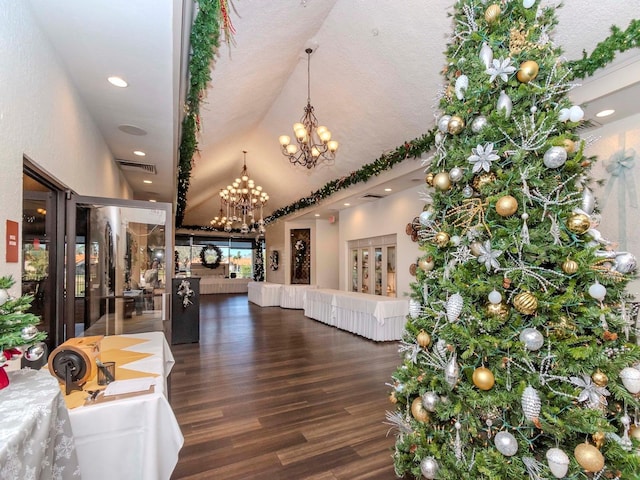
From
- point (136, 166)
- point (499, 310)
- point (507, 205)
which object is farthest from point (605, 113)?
point (136, 166)

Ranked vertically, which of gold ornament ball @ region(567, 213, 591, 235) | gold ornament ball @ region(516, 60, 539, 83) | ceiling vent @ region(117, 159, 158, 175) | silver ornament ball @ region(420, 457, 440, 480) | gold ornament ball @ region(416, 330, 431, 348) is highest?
ceiling vent @ region(117, 159, 158, 175)

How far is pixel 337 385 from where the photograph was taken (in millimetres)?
3582

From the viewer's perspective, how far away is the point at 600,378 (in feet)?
4.01

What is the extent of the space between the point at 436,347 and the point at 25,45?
3056 mm

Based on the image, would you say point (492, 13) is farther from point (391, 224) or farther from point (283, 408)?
point (391, 224)

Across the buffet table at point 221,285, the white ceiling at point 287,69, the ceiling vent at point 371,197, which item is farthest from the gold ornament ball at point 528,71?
the buffet table at point 221,285

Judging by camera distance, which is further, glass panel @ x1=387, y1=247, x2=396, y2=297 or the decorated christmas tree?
glass panel @ x1=387, y1=247, x2=396, y2=297

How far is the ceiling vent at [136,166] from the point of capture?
5.11 m

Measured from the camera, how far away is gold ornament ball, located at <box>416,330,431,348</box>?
5.39 feet

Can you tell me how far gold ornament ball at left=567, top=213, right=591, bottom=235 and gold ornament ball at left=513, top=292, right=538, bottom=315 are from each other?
342 millimetres

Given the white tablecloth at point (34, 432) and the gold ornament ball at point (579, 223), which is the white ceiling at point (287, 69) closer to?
the gold ornament ball at point (579, 223)

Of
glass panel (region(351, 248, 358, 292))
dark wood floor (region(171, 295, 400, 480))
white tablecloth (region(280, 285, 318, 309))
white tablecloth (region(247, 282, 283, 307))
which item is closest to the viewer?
dark wood floor (region(171, 295, 400, 480))

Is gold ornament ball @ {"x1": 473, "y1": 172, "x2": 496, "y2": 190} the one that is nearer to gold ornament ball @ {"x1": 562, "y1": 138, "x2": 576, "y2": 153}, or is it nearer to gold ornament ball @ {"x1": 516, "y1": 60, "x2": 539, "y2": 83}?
gold ornament ball @ {"x1": 562, "y1": 138, "x2": 576, "y2": 153}

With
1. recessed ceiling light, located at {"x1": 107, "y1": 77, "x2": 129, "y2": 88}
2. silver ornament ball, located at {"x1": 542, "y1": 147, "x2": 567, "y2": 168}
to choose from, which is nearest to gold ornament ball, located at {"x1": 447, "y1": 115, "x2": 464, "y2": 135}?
silver ornament ball, located at {"x1": 542, "y1": 147, "x2": 567, "y2": 168}
